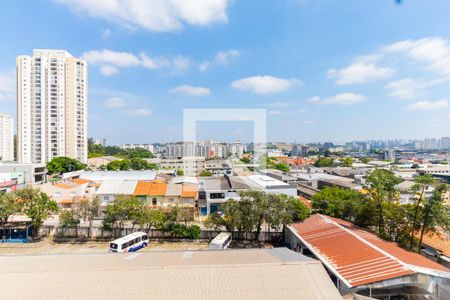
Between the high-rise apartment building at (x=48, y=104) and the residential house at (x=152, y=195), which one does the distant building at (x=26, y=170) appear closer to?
the high-rise apartment building at (x=48, y=104)

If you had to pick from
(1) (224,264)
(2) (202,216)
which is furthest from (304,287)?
(2) (202,216)

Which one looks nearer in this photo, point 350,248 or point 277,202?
point 350,248

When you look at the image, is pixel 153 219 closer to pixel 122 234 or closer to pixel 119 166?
pixel 122 234

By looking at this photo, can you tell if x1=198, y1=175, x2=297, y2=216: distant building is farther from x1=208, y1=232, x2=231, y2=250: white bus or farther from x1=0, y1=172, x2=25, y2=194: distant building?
x1=0, y1=172, x2=25, y2=194: distant building

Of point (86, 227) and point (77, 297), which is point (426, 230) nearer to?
point (77, 297)

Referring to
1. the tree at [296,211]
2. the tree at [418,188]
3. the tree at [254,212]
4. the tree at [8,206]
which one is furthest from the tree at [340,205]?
Answer: the tree at [8,206]

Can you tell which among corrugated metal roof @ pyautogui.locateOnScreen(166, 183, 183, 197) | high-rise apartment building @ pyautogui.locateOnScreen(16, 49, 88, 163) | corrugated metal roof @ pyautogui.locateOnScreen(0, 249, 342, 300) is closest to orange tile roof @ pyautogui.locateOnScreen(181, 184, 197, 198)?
corrugated metal roof @ pyautogui.locateOnScreen(166, 183, 183, 197)
